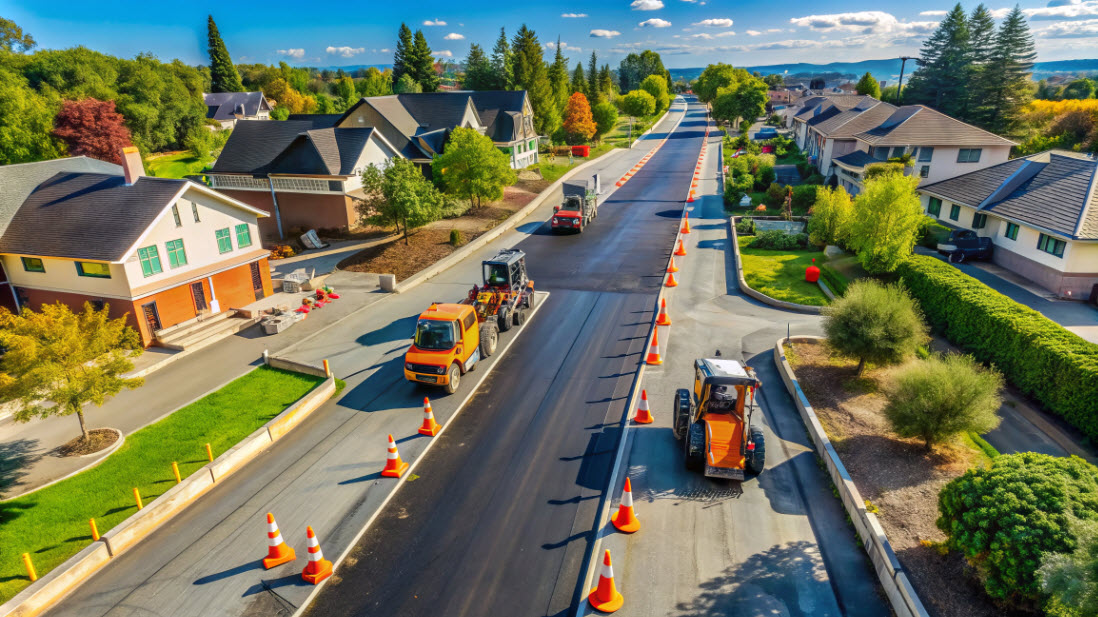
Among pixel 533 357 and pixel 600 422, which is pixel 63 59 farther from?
pixel 600 422

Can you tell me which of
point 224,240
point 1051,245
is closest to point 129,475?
point 224,240

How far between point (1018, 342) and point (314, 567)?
64.3 ft

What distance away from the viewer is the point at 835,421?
1497cm

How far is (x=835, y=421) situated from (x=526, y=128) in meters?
50.4

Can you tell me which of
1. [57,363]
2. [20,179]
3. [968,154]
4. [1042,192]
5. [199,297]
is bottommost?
[199,297]

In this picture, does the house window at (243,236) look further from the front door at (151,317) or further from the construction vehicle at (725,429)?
the construction vehicle at (725,429)

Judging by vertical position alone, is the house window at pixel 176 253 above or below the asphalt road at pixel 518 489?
above

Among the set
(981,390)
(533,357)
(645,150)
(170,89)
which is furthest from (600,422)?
(170,89)

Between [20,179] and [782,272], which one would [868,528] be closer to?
[782,272]

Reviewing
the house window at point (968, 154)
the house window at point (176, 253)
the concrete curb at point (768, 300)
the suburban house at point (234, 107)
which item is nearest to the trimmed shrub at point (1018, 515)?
the concrete curb at point (768, 300)

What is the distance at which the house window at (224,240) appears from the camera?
77.7 ft

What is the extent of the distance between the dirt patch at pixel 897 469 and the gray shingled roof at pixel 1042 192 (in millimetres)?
13006

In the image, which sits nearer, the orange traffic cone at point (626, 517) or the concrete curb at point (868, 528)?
the concrete curb at point (868, 528)

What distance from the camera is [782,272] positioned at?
27516mm
